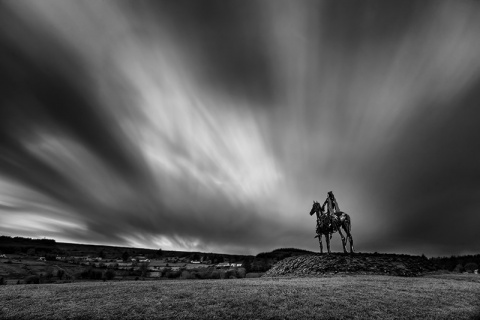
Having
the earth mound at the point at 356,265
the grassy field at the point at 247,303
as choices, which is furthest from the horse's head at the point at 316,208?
the grassy field at the point at 247,303

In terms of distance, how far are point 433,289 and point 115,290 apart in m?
25.7

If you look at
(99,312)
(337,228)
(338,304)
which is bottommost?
(99,312)

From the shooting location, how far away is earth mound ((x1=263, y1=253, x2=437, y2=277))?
3212 cm

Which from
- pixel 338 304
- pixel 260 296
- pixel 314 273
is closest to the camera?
pixel 338 304

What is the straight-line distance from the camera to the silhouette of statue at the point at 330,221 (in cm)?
3612

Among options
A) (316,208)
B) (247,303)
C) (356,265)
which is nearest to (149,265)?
(316,208)

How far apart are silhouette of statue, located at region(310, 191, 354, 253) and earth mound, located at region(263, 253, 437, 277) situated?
8.94 ft

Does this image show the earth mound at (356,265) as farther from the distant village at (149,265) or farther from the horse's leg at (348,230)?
the distant village at (149,265)

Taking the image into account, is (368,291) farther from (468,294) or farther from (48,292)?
(48,292)

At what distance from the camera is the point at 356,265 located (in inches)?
1291

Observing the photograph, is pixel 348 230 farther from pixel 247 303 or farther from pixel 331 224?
pixel 247 303

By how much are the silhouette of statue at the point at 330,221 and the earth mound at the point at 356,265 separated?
2.73 m

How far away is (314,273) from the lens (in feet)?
107

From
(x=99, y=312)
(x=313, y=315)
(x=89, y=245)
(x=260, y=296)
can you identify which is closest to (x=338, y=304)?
(x=313, y=315)
